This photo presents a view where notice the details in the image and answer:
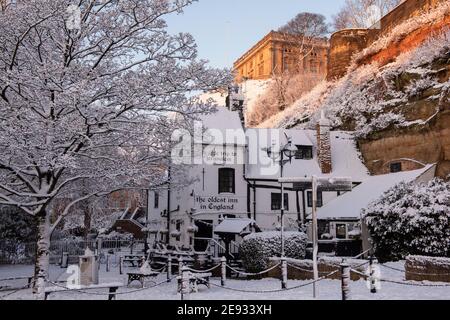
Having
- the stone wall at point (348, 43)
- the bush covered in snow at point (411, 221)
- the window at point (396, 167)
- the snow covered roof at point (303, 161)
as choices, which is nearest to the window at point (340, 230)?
the snow covered roof at point (303, 161)

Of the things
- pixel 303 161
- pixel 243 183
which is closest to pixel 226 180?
pixel 243 183

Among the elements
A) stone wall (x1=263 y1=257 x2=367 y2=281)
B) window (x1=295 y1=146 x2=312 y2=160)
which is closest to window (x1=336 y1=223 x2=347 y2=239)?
window (x1=295 y1=146 x2=312 y2=160)

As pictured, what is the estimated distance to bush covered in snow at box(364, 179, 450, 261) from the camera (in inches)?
619

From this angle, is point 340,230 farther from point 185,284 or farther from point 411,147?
point 185,284

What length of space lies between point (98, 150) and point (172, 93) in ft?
12.5

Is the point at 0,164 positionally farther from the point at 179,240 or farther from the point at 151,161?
the point at 179,240

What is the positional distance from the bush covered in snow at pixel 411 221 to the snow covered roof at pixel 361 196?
263cm

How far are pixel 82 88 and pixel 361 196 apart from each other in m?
16.4

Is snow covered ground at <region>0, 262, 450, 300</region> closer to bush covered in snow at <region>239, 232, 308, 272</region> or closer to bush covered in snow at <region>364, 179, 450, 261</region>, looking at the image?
bush covered in snow at <region>364, 179, 450, 261</region>

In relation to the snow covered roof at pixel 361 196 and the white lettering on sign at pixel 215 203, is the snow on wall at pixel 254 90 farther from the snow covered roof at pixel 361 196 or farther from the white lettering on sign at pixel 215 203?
the snow covered roof at pixel 361 196

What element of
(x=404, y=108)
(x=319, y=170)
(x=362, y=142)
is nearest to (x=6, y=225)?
(x=319, y=170)

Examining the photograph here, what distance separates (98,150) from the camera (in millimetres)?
15266

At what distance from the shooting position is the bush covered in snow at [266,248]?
17422 millimetres

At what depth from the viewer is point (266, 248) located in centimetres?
1742
